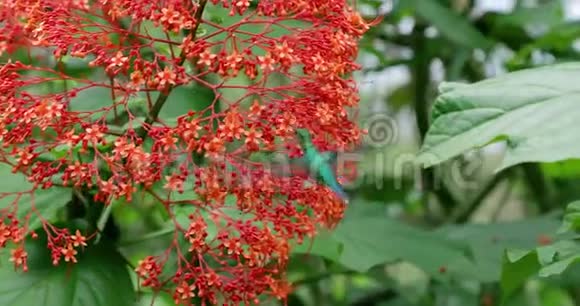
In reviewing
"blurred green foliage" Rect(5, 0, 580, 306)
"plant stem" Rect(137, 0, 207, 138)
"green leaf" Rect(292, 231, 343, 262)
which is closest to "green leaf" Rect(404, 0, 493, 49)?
"blurred green foliage" Rect(5, 0, 580, 306)

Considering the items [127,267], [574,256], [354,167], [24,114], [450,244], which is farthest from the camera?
[450,244]

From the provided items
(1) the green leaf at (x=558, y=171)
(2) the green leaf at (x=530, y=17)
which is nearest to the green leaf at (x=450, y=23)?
(2) the green leaf at (x=530, y=17)

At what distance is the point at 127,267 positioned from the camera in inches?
58.3

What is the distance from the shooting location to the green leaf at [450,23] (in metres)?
2.38

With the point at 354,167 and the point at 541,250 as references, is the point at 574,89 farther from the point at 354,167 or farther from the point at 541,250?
the point at 354,167

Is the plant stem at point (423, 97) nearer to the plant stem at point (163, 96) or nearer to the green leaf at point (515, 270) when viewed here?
the green leaf at point (515, 270)

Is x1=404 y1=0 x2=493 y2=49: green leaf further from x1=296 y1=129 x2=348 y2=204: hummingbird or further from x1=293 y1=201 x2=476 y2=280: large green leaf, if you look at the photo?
x1=296 y1=129 x2=348 y2=204: hummingbird

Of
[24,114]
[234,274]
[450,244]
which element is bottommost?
[450,244]

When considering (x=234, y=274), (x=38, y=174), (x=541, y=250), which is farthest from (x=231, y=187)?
(x=541, y=250)

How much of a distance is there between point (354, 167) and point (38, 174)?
0.63 meters

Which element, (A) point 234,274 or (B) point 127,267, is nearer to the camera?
(A) point 234,274

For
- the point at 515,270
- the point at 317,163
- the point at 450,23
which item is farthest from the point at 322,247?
the point at 450,23

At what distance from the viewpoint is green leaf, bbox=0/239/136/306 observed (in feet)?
4.48

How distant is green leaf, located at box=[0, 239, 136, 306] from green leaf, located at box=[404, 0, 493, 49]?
122 cm
